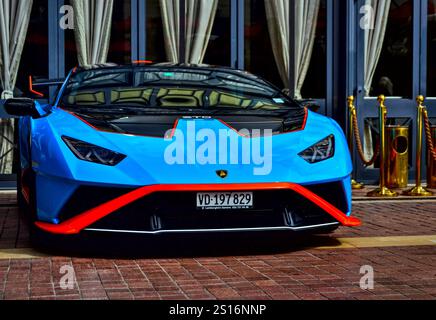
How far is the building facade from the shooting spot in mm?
10625

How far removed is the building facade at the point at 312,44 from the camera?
34.9 ft

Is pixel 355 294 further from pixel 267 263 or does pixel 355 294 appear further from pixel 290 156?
pixel 290 156

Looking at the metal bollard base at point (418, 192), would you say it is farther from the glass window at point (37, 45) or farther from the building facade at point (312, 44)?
the glass window at point (37, 45)

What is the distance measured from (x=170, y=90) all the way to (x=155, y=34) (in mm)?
4505

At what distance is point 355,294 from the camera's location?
14.0 ft

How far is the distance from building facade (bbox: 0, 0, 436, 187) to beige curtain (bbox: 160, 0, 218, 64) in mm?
13

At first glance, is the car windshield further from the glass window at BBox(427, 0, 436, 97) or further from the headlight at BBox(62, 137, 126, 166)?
the glass window at BBox(427, 0, 436, 97)

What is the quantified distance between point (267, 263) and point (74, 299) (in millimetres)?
1495

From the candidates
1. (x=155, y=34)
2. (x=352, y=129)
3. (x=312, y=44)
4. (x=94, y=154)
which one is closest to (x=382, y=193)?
(x=352, y=129)

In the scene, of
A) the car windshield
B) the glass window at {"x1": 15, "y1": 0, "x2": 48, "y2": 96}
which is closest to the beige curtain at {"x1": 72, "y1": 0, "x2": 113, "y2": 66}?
the glass window at {"x1": 15, "y1": 0, "x2": 48, "y2": 96}

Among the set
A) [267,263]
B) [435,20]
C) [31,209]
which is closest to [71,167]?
[31,209]

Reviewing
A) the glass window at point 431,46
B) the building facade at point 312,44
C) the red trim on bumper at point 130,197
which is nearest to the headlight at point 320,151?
the red trim on bumper at point 130,197

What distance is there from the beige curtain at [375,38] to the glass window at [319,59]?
0.59m
